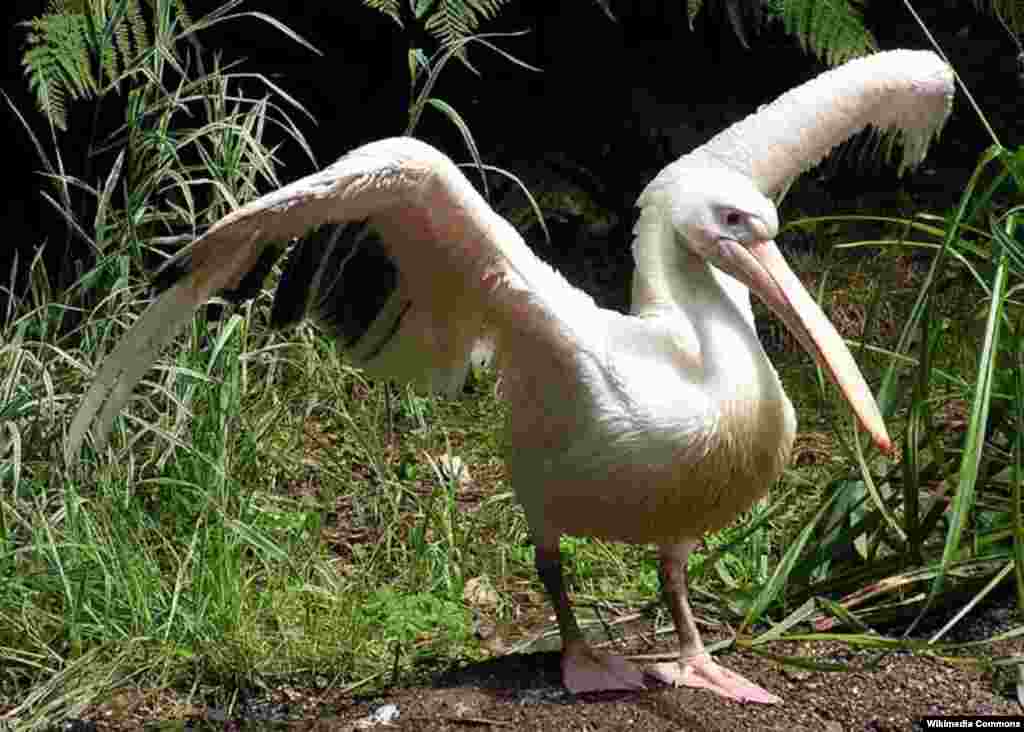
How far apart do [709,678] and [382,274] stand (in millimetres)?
1116

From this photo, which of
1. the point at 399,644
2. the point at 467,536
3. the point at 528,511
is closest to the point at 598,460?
the point at 528,511

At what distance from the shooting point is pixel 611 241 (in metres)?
5.67

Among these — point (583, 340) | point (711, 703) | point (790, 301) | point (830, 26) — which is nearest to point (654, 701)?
point (711, 703)

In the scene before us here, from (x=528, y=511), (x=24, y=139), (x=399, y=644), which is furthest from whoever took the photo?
(x=24, y=139)

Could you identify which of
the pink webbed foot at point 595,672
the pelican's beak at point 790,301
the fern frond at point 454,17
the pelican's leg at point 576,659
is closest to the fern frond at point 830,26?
the fern frond at point 454,17

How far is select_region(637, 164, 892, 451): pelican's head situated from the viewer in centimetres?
343

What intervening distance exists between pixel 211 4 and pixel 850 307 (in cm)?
232

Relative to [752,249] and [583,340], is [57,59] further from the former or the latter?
[752,249]

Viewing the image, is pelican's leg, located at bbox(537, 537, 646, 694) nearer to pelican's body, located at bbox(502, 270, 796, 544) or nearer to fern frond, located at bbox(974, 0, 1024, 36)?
pelican's body, located at bbox(502, 270, 796, 544)

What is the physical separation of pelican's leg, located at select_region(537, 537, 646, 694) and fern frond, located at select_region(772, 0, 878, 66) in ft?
5.31

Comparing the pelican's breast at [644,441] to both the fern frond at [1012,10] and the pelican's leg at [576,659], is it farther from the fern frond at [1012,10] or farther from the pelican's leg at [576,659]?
Result: the fern frond at [1012,10]

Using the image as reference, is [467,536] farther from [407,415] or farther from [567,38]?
[567,38]

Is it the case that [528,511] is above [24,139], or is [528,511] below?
below

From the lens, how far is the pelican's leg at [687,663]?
136 inches
